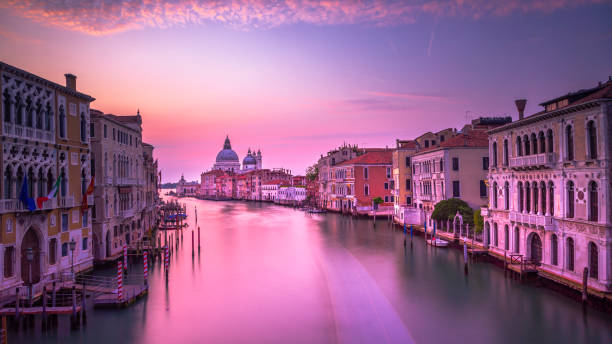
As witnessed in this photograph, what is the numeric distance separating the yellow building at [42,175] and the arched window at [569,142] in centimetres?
1789

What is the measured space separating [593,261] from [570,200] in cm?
234

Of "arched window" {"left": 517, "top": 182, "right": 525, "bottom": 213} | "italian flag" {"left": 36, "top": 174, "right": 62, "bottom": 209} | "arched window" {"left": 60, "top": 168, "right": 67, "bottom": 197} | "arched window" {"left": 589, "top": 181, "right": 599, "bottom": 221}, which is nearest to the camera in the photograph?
"arched window" {"left": 589, "top": 181, "right": 599, "bottom": 221}

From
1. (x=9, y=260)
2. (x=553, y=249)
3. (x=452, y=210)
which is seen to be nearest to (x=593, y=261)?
(x=553, y=249)

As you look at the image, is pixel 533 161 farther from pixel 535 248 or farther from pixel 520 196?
pixel 535 248

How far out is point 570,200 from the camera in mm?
15641

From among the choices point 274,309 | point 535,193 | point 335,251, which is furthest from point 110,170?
point 535,193

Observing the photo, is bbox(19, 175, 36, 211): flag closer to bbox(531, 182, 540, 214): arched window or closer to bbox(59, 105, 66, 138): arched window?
bbox(59, 105, 66, 138): arched window

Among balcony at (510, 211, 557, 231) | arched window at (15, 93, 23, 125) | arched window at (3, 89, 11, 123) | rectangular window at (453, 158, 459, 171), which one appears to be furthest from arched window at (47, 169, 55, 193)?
rectangular window at (453, 158, 459, 171)

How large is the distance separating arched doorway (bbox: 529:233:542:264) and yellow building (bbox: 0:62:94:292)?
17698mm

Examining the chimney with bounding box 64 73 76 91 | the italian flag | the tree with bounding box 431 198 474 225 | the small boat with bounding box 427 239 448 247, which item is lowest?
the small boat with bounding box 427 239 448 247

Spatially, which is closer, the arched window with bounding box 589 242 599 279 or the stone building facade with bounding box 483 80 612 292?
the stone building facade with bounding box 483 80 612 292

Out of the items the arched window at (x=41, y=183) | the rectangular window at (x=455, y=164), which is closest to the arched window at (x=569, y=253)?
the rectangular window at (x=455, y=164)

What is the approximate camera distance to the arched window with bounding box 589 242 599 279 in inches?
555

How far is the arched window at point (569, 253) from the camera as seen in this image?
15.4m
